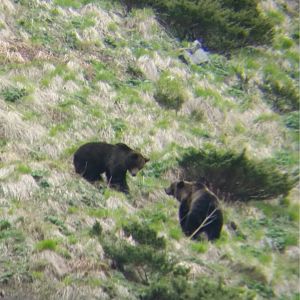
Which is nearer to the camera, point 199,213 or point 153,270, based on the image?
point 153,270

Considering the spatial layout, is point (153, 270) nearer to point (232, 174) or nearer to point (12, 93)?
point (232, 174)

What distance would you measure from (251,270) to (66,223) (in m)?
2.86

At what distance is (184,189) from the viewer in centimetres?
1338

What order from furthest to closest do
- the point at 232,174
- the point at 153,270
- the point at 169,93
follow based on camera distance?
the point at 169,93 < the point at 232,174 < the point at 153,270

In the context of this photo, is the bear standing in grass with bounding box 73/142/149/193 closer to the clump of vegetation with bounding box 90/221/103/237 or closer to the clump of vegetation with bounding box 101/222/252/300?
the clump of vegetation with bounding box 101/222/252/300

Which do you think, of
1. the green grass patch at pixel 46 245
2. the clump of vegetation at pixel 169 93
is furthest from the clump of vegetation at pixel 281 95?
the green grass patch at pixel 46 245

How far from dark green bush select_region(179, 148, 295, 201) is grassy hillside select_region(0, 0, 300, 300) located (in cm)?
24

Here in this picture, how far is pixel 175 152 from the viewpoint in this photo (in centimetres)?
1517

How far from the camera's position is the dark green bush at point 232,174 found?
1458 cm

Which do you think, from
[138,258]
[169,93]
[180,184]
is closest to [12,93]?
[180,184]

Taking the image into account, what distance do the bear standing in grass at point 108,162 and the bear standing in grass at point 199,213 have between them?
3.12 ft

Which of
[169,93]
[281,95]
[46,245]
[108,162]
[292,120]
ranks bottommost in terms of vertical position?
[46,245]

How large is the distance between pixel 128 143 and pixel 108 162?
1600 millimetres

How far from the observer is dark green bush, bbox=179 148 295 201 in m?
14.6
